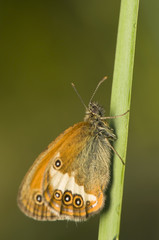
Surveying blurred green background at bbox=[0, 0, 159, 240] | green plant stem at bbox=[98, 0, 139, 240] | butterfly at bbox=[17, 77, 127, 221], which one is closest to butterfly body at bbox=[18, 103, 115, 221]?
butterfly at bbox=[17, 77, 127, 221]

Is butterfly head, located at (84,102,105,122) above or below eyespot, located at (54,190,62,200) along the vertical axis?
above

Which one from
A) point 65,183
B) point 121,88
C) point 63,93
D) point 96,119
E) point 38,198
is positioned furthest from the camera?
point 63,93

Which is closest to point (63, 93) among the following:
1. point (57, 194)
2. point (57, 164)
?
point (57, 164)

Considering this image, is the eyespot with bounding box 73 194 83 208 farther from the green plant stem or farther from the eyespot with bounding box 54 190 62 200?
the green plant stem

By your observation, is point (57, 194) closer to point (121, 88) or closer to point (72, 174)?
point (72, 174)

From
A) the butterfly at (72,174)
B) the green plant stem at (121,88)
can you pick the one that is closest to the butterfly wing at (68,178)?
the butterfly at (72,174)

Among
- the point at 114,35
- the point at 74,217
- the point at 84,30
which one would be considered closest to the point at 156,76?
the point at 114,35

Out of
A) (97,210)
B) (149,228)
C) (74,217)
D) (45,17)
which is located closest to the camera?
(97,210)

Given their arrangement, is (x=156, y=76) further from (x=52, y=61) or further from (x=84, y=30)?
(x=52, y=61)
